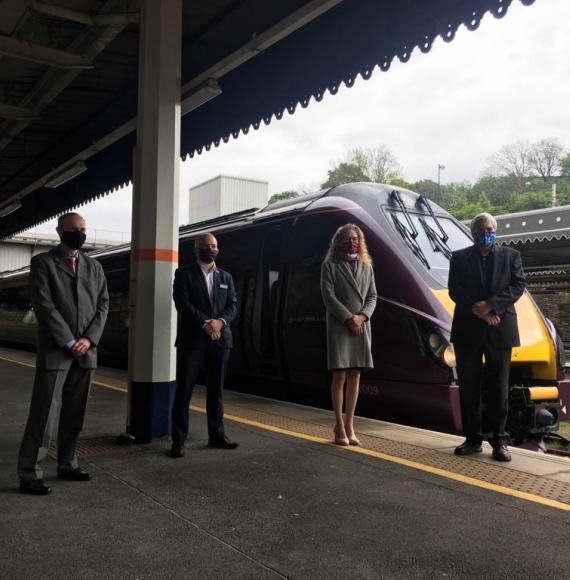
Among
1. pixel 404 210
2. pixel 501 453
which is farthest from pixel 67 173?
pixel 501 453

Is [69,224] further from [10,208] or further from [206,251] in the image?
[10,208]

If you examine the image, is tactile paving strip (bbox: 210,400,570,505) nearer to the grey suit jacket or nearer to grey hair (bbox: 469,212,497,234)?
grey hair (bbox: 469,212,497,234)

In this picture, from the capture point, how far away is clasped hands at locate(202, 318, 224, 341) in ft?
14.7

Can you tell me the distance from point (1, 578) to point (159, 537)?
0.71 metres

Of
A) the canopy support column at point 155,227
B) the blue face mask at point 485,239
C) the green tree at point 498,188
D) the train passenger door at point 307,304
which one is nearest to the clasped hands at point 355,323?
the blue face mask at point 485,239

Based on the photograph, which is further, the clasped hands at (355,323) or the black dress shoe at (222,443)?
the clasped hands at (355,323)

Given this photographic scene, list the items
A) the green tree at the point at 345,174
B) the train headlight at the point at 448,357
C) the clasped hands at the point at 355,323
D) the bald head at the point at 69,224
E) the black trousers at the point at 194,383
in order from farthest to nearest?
the green tree at the point at 345,174 < the train headlight at the point at 448,357 < the clasped hands at the point at 355,323 < the black trousers at the point at 194,383 < the bald head at the point at 69,224

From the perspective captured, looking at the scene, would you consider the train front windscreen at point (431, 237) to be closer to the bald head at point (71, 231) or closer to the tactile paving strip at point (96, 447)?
the tactile paving strip at point (96, 447)

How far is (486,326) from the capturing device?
178 inches

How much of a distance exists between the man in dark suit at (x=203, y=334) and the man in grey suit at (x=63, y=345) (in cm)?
76

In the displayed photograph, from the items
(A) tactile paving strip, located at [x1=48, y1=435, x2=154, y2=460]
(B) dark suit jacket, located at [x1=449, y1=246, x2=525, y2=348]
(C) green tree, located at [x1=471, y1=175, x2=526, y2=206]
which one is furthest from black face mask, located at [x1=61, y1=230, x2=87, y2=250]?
(C) green tree, located at [x1=471, y1=175, x2=526, y2=206]

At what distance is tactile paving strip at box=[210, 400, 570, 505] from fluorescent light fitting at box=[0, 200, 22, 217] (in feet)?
41.9

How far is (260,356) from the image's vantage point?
7613 mm

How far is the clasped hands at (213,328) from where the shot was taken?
4.48 metres
